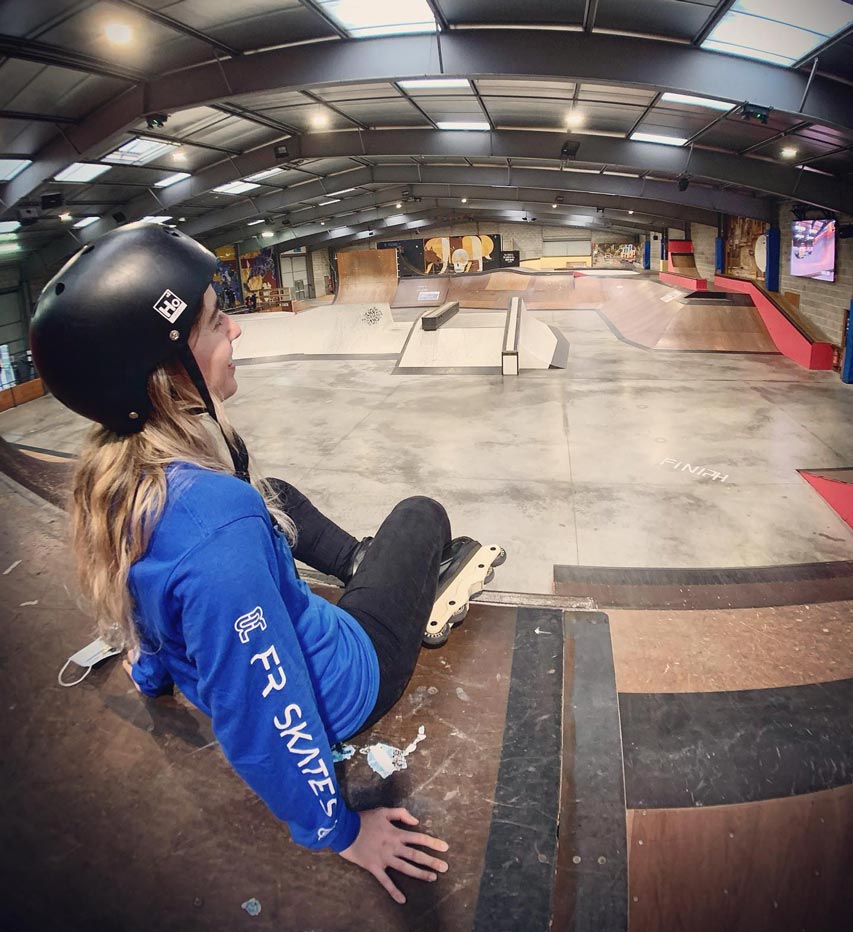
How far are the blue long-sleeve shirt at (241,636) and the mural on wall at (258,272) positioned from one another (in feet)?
114

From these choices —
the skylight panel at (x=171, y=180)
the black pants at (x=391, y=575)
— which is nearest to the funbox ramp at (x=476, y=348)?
the skylight panel at (x=171, y=180)

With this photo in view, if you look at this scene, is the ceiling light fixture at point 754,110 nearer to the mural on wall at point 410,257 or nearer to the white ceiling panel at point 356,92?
the white ceiling panel at point 356,92

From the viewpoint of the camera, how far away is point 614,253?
115ft

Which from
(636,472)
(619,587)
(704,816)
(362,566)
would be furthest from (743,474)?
(362,566)

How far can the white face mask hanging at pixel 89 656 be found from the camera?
5.47 ft

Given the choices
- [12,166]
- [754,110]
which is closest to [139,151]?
[12,166]

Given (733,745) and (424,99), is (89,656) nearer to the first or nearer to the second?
(733,745)

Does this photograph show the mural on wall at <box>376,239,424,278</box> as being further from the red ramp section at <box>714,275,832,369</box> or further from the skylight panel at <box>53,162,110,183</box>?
the skylight panel at <box>53,162,110,183</box>

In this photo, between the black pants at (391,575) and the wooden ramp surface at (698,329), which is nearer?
the black pants at (391,575)

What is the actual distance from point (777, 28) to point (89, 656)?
751 cm

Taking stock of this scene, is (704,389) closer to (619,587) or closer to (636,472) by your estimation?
(636,472)

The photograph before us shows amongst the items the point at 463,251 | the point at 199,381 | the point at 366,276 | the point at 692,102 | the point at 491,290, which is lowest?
the point at 199,381

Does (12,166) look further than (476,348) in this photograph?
No

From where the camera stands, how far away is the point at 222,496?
98cm
